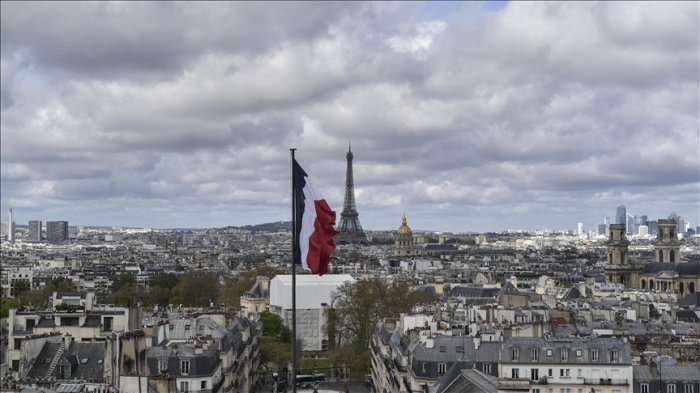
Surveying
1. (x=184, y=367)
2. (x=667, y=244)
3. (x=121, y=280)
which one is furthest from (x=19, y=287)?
(x=184, y=367)

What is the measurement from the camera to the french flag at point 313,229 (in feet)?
64.3

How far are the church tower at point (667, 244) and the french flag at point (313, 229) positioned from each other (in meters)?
127

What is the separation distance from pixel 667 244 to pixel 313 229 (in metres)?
128

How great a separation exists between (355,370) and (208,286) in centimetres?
5356

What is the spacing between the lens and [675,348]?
44344 mm

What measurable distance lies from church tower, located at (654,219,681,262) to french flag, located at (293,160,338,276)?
5011 inches

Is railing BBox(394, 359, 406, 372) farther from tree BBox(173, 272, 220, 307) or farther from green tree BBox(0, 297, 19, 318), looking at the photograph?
tree BBox(173, 272, 220, 307)

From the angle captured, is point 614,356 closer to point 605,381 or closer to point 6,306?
point 605,381

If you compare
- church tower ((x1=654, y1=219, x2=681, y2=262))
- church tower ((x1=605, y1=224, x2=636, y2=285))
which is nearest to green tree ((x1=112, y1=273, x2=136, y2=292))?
church tower ((x1=605, y1=224, x2=636, y2=285))

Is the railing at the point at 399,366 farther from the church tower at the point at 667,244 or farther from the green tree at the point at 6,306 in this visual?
the church tower at the point at 667,244

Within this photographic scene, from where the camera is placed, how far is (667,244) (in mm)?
141250

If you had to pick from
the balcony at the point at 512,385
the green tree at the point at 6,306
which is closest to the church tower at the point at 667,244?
the green tree at the point at 6,306

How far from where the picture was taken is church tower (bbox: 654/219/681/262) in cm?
14100

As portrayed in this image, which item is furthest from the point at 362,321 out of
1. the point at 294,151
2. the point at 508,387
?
the point at 294,151
